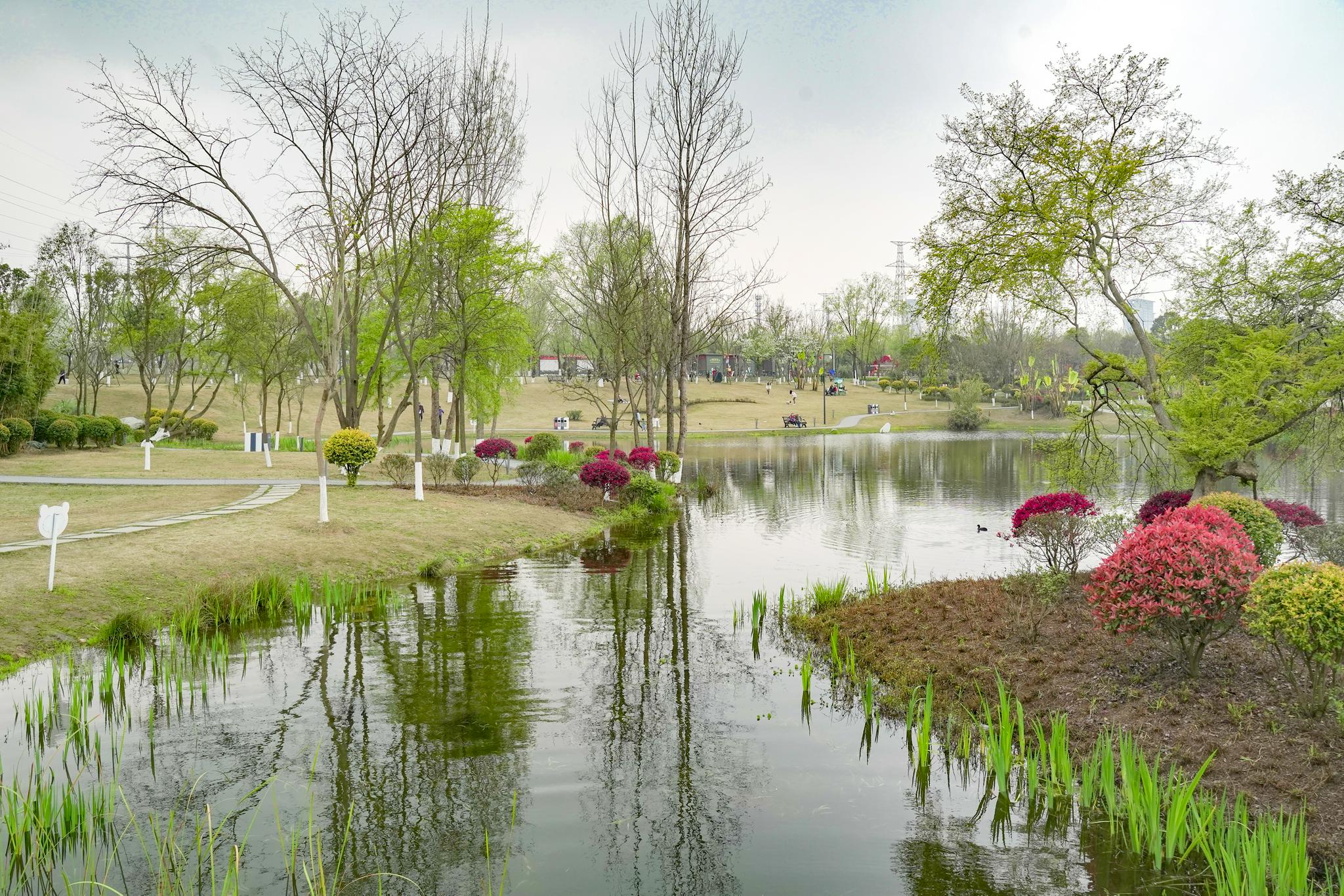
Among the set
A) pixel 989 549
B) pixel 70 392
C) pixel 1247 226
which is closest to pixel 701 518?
pixel 989 549

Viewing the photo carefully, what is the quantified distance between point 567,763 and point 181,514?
43.8 ft

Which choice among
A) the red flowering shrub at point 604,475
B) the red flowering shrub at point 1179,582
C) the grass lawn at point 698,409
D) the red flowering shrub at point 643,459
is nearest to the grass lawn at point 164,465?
the red flowering shrub at point 604,475

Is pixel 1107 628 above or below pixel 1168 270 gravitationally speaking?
below

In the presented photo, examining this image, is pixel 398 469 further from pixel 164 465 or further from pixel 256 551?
pixel 164 465

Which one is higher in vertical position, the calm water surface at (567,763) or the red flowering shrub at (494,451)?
the red flowering shrub at (494,451)

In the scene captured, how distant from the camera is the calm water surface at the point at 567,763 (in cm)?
532

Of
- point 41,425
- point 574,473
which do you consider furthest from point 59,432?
point 574,473

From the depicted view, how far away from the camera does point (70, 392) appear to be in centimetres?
6019

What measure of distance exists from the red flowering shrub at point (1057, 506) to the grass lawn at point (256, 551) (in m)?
9.82

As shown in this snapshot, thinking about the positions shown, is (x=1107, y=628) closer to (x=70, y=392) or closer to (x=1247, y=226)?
(x=1247, y=226)

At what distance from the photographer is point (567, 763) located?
6.85 meters

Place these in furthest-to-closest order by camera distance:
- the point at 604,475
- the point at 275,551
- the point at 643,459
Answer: the point at 643,459
the point at 604,475
the point at 275,551

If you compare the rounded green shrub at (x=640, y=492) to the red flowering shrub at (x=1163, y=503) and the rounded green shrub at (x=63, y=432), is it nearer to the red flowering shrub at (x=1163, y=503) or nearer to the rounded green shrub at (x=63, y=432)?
the red flowering shrub at (x=1163, y=503)

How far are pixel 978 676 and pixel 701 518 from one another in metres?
14.3
